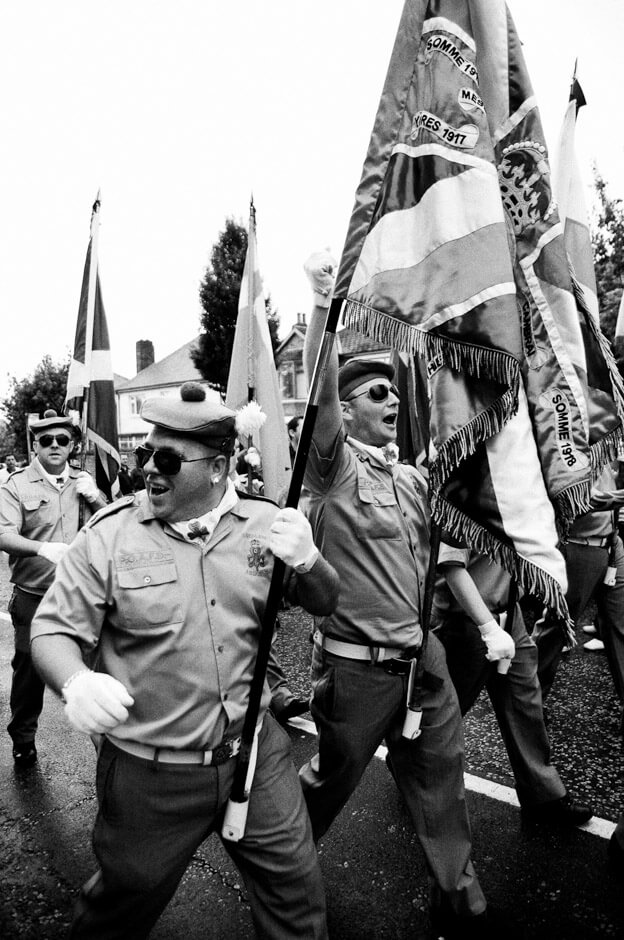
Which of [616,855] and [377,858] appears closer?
[616,855]

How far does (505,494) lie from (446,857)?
1.43 m

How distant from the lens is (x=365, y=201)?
2.29 metres

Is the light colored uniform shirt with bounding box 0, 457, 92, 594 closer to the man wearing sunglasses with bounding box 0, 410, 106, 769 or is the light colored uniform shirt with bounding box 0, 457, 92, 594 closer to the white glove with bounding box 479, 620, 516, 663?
the man wearing sunglasses with bounding box 0, 410, 106, 769

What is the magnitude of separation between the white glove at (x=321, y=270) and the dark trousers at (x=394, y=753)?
5.01 feet

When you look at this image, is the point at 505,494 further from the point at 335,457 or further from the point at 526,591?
the point at 335,457

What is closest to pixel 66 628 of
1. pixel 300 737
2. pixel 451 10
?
pixel 451 10

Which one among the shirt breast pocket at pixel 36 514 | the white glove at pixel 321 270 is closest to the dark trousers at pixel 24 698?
the shirt breast pocket at pixel 36 514

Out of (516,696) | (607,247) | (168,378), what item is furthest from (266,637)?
(168,378)

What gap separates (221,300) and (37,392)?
10.3m

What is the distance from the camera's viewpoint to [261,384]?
6844mm

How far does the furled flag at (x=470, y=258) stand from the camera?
2303mm

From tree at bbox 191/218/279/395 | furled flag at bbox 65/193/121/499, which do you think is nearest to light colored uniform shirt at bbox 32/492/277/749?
furled flag at bbox 65/193/121/499

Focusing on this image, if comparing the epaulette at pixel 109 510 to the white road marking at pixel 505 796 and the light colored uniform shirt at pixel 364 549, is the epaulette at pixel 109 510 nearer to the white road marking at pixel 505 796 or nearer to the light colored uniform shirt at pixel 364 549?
the light colored uniform shirt at pixel 364 549

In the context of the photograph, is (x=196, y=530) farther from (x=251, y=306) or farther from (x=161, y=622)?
(x=251, y=306)
